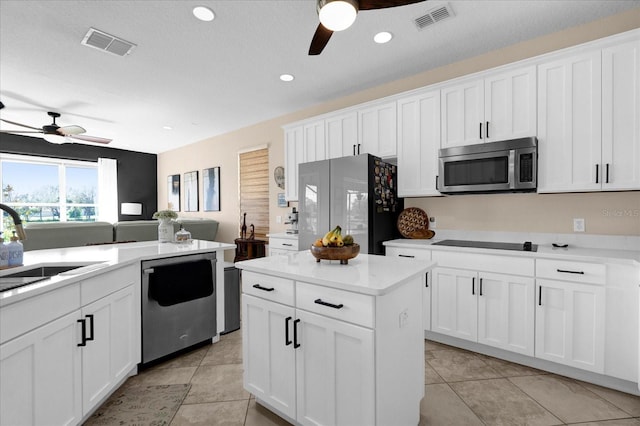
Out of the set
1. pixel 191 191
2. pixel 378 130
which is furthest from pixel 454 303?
pixel 191 191

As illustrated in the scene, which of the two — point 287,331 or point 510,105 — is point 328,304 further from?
point 510,105

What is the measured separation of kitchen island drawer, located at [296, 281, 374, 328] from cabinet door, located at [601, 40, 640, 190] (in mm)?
2225

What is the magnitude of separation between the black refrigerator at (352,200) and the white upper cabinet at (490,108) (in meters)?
0.75

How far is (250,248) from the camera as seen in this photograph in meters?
5.05

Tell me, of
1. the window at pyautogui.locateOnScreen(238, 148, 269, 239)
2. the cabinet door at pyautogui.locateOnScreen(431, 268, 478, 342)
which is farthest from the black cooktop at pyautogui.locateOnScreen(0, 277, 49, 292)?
the window at pyautogui.locateOnScreen(238, 148, 269, 239)

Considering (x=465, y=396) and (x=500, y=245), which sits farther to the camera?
(x=500, y=245)

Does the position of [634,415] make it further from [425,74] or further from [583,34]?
[425,74]

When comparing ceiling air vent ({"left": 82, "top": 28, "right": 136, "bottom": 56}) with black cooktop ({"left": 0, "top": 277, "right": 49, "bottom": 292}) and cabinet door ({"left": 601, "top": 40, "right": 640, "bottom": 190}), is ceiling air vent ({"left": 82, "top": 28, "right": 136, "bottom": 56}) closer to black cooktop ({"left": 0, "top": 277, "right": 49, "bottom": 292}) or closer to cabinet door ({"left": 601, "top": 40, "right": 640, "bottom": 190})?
black cooktop ({"left": 0, "top": 277, "right": 49, "bottom": 292})

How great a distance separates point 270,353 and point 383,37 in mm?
2664

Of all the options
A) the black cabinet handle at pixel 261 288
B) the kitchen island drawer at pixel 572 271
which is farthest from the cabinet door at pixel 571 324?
the black cabinet handle at pixel 261 288

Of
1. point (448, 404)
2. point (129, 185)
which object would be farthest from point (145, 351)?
point (129, 185)

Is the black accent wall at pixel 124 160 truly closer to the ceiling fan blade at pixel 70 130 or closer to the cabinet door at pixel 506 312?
the ceiling fan blade at pixel 70 130

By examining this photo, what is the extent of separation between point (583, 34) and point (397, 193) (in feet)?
6.65

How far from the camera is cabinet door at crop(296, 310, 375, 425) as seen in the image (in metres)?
1.25
